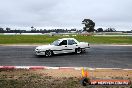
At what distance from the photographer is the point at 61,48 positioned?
22453 millimetres

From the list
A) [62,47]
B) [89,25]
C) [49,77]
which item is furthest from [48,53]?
[89,25]

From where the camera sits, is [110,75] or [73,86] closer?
[73,86]

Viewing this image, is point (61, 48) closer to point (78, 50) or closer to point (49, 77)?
point (78, 50)

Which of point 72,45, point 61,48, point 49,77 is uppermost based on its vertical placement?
point 72,45

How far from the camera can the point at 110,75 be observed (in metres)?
14.0

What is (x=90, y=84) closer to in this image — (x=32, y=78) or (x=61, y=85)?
(x=61, y=85)

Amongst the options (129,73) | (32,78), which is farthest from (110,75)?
(32,78)

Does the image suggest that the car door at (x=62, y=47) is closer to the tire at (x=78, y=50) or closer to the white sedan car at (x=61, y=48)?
the white sedan car at (x=61, y=48)

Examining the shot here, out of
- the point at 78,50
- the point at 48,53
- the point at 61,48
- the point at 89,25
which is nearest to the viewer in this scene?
the point at 48,53

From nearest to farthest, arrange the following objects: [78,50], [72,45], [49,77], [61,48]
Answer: [49,77] < [61,48] < [72,45] < [78,50]

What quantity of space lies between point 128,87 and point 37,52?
37.7 ft

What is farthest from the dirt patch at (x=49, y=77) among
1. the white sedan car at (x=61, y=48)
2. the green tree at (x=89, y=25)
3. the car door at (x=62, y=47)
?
the green tree at (x=89, y=25)

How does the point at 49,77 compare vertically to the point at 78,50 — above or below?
below

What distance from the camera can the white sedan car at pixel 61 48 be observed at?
21688 mm
